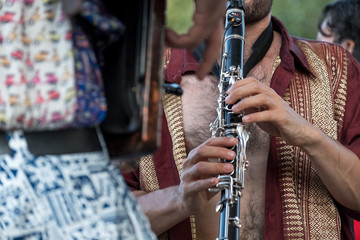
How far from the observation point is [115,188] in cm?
118

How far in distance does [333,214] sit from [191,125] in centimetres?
58

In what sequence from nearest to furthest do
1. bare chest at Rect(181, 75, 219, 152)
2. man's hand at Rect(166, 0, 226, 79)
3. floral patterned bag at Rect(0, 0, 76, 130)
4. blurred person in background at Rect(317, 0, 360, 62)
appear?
floral patterned bag at Rect(0, 0, 76, 130) < man's hand at Rect(166, 0, 226, 79) < bare chest at Rect(181, 75, 219, 152) < blurred person in background at Rect(317, 0, 360, 62)

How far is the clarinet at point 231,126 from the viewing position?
2.08m

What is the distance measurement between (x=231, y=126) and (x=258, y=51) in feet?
1.85

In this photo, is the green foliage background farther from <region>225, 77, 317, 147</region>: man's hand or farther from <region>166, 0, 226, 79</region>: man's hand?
<region>166, 0, 226, 79</region>: man's hand

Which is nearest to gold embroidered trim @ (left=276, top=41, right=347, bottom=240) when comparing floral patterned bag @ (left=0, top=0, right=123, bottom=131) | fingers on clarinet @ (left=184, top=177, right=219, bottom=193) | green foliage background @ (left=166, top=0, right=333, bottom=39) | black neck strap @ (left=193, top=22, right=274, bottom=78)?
black neck strap @ (left=193, top=22, right=274, bottom=78)

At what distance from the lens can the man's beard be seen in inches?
106

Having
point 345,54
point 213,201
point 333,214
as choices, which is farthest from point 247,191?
point 345,54

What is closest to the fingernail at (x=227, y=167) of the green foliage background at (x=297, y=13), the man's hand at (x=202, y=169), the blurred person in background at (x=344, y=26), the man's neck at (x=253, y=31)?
the man's hand at (x=202, y=169)

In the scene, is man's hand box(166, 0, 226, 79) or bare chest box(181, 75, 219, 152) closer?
man's hand box(166, 0, 226, 79)

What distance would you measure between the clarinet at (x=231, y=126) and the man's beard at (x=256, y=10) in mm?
266

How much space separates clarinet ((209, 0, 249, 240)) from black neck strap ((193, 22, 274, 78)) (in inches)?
10.2

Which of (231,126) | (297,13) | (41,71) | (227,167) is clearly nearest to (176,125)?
(231,126)

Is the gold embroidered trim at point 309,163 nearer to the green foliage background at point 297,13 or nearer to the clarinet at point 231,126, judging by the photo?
the clarinet at point 231,126
